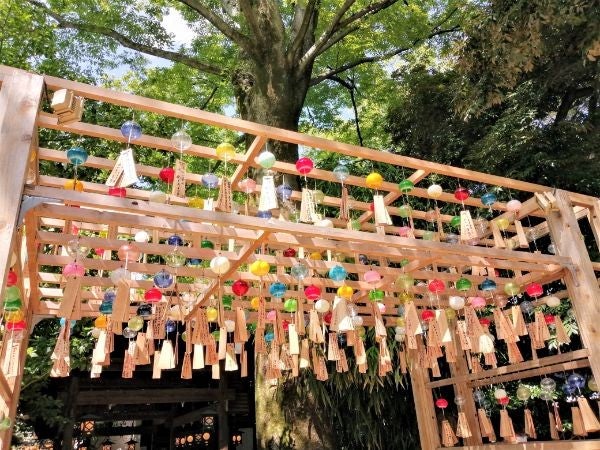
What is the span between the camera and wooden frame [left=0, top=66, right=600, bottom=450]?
169 cm

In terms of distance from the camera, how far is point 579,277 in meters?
2.72

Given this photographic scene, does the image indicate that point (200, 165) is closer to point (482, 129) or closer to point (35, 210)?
point (482, 129)

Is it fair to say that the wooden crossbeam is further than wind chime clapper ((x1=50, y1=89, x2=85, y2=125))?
Yes

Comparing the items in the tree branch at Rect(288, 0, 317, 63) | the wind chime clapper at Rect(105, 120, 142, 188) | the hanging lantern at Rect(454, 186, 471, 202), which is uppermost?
the tree branch at Rect(288, 0, 317, 63)

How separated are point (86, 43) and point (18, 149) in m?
5.84

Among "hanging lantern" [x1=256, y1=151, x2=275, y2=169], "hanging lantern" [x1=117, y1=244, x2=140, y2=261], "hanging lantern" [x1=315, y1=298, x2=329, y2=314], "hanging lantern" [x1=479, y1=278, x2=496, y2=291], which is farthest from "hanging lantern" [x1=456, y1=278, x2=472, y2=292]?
"hanging lantern" [x1=117, y1=244, x2=140, y2=261]

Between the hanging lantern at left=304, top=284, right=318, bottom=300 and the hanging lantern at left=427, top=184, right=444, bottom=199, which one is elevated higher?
the hanging lantern at left=427, top=184, right=444, bottom=199

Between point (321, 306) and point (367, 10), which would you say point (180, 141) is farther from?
point (367, 10)

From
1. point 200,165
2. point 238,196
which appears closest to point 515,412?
point 238,196

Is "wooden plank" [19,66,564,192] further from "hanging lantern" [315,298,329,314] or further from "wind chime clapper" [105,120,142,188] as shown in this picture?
"hanging lantern" [315,298,329,314]

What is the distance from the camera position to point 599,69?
4113mm

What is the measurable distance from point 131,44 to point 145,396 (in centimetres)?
474

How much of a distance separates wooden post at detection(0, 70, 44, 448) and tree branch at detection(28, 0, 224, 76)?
14.7 ft

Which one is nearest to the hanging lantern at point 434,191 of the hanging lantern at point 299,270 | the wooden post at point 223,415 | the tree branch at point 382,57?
the hanging lantern at point 299,270
